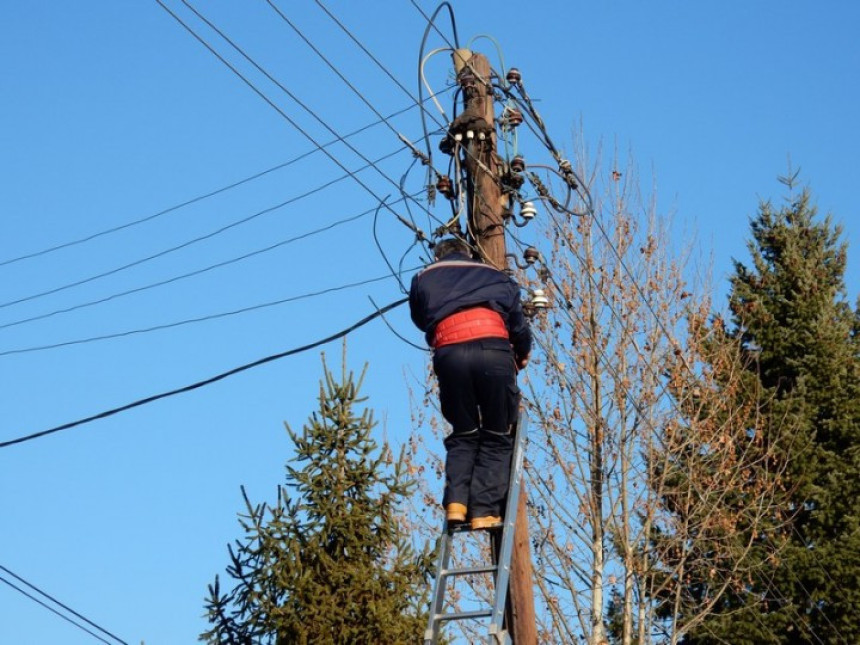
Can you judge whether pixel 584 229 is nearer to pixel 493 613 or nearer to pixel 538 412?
pixel 538 412

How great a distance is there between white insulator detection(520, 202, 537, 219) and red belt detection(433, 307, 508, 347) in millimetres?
2153

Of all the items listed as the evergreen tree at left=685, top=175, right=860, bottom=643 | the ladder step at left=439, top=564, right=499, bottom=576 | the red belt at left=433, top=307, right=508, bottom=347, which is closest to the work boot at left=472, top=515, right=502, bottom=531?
the ladder step at left=439, top=564, right=499, bottom=576

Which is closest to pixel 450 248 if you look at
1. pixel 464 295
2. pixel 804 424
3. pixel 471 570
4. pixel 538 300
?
pixel 464 295

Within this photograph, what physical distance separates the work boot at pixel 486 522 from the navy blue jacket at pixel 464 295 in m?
1.09

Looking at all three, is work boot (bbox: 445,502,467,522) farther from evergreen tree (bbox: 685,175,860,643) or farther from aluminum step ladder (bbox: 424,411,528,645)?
evergreen tree (bbox: 685,175,860,643)

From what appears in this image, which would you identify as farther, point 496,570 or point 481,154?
point 481,154

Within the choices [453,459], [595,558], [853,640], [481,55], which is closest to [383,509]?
[453,459]

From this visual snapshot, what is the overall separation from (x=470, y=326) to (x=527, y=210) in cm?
228

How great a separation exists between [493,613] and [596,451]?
27.1 ft

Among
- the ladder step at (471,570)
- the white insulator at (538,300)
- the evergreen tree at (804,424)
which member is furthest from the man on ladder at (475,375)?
the evergreen tree at (804,424)

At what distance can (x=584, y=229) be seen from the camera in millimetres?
15906

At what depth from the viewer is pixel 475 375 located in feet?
23.8

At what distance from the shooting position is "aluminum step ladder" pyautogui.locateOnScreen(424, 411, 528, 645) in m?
6.86

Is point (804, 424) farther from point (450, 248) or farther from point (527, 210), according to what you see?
point (450, 248)
